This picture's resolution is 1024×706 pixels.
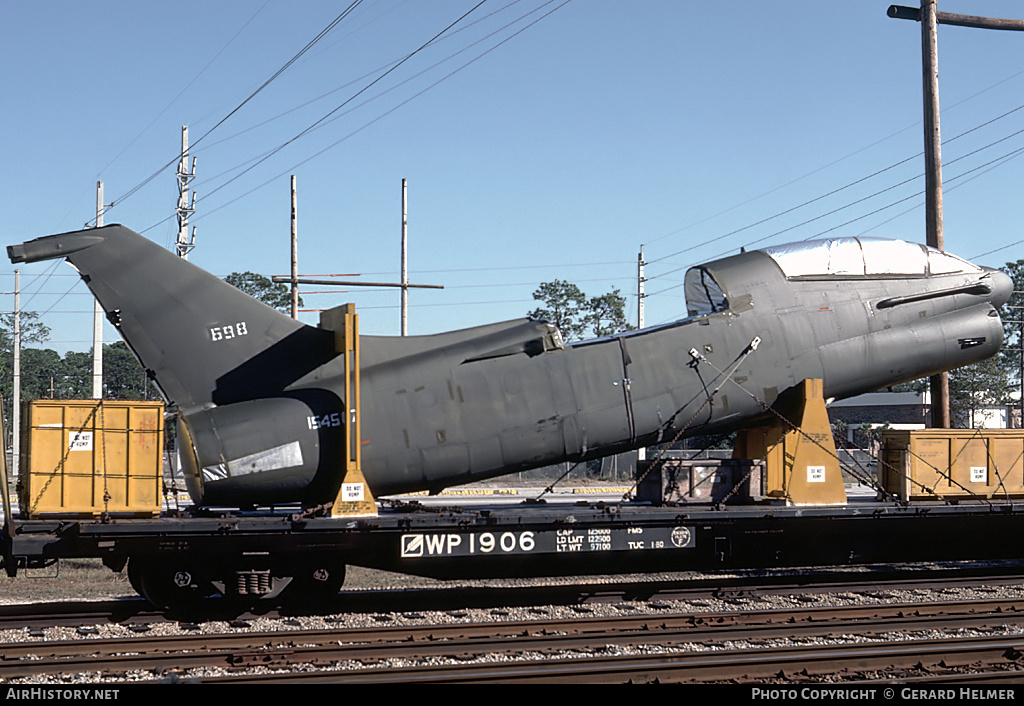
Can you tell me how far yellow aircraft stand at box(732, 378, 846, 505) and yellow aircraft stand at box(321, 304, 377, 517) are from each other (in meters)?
6.22

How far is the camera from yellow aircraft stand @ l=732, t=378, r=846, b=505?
13.1 metres

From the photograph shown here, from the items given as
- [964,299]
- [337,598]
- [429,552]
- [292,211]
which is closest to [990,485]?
[964,299]

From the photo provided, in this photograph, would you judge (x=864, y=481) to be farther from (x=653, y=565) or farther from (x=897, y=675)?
(x=897, y=675)

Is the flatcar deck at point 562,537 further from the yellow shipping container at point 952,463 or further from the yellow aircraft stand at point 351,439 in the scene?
the yellow shipping container at point 952,463

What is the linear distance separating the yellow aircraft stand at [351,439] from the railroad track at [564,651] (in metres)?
1.56

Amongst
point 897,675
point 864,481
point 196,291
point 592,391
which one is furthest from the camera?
point 864,481

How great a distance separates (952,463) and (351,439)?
9.57 meters

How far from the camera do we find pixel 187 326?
11.8 m

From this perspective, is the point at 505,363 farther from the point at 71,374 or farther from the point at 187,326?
the point at 71,374

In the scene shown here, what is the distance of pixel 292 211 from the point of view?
35125 millimetres

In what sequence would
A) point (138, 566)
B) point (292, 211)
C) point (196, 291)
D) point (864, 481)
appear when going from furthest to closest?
point (292, 211), point (864, 481), point (196, 291), point (138, 566)

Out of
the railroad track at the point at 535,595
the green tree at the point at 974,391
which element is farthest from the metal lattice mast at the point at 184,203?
the green tree at the point at 974,391

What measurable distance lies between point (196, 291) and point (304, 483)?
9.73 ft

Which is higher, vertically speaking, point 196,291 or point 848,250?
point 848,250
